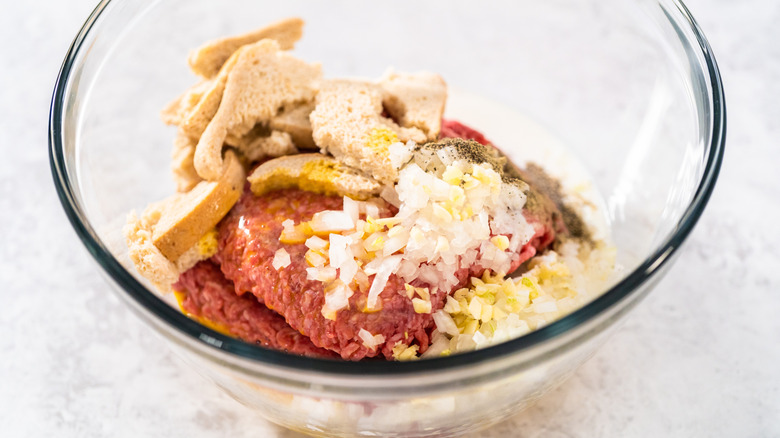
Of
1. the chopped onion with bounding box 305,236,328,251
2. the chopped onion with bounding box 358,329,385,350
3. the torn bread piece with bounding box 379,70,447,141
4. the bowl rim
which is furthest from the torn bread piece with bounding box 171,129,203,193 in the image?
the chopped onion with bounding box 358,329,385,350

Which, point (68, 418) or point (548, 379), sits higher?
point (548, 379)

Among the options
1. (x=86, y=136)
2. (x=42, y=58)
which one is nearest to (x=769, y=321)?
(x=86, y=136)

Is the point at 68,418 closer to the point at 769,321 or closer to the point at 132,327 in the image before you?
the point at 132,327

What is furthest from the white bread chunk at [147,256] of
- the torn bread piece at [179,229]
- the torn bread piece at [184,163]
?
the torn bread piece at [184,163]

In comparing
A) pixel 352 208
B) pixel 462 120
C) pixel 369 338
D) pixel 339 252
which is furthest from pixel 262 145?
pixel 462 120

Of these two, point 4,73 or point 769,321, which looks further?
point 4,73

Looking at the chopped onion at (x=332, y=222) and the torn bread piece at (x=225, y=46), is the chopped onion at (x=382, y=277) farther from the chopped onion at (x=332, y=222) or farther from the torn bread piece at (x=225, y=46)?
the torn bread piece at (x=225, y=46)
